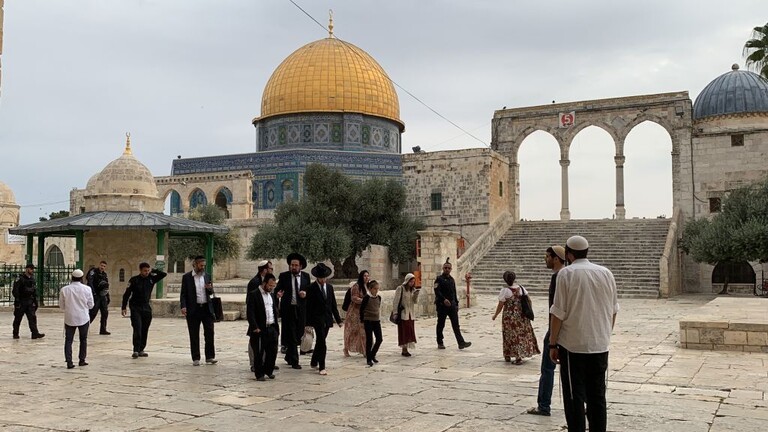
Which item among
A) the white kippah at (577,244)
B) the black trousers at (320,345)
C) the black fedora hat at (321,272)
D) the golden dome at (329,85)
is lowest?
the black trousers at (320,345)

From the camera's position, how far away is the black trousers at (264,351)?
7.26 m

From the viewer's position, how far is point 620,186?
2919 centimetres

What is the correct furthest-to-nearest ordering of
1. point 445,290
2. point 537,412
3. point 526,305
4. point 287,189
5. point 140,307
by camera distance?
point 287,189 → point 445,290 → point 140,307 → point 526,305 → point 537,412

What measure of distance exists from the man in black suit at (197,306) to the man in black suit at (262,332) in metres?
1.16

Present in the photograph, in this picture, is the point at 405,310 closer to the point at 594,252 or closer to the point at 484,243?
the point at 594,252

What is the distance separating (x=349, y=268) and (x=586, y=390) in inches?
941

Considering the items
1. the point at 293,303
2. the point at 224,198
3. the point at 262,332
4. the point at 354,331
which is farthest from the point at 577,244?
the point at 224,198

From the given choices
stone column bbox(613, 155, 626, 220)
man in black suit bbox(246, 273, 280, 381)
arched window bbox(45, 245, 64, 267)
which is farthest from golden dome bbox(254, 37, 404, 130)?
man in black suit bbox(246, 273, 280, 381)

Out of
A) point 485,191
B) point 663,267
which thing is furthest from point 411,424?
point 485,191

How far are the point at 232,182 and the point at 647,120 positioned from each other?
18832 millimetres

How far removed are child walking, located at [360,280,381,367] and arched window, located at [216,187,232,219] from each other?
27.3m

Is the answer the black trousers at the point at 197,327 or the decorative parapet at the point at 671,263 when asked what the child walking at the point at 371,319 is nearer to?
the black trousers at the point at 197,327

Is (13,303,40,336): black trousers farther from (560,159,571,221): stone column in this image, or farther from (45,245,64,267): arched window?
(45,245,64,267): arched window

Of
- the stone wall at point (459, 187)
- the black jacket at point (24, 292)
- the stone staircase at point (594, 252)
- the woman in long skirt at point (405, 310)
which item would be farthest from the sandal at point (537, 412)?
the stone wall at point (459, 187)
